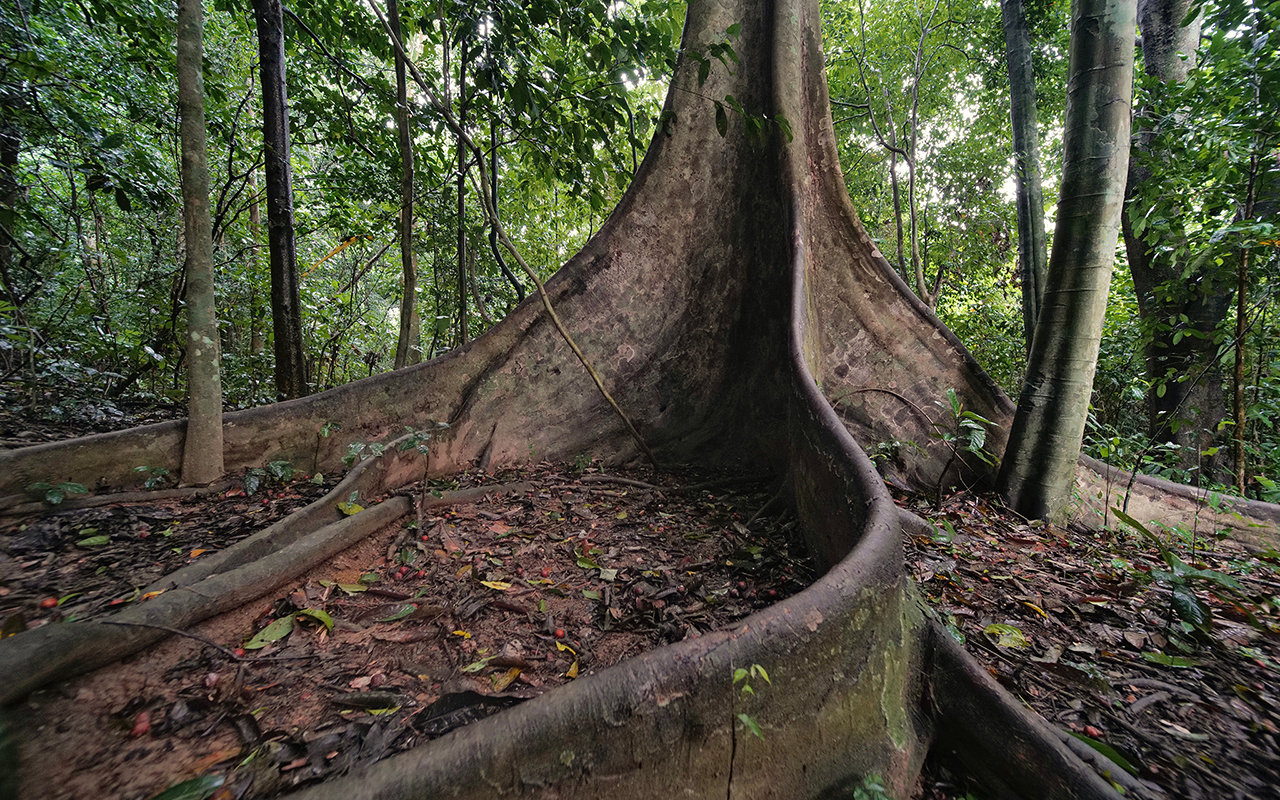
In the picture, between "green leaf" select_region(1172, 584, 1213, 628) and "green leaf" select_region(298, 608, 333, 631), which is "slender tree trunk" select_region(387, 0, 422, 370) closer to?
"green leaf" select_region(298, 608, 333, 631)

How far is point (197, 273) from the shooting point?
9.14 feet

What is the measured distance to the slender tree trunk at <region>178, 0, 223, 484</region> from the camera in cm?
263

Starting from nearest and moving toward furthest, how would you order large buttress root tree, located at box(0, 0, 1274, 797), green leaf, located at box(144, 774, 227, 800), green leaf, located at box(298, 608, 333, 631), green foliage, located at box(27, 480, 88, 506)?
green leaf, located at box(144, 774, 227, 800) → large buttress root tree, located at box(0, 0, 1274, 797) → green leaf, located at box(298, 608, 333, 631) → green foliage, located at box(27, 480, 88, 506)

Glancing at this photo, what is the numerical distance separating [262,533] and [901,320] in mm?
4197

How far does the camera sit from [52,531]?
2357 mm

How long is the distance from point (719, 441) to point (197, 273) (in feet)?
11.2

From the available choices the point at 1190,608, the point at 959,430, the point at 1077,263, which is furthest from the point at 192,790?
the point at 1077,263

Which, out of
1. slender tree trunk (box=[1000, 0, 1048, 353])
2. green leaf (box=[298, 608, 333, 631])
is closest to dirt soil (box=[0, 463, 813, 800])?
green leaf (box=[298, 608, 333, 631])

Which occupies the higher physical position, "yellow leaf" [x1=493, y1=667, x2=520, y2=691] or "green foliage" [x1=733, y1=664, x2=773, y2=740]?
"green foliage" [x1=733, y1=664, x2=773, y2=740]

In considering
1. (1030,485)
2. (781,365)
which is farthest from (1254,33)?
(781,365)

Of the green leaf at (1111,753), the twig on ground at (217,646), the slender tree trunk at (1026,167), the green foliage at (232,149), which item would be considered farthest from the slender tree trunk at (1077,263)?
the twig on ground at (217,646)

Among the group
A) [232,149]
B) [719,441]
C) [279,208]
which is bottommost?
[719,441]

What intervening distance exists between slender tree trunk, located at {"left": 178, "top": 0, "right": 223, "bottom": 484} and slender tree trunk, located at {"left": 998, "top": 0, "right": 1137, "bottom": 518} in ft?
15.6

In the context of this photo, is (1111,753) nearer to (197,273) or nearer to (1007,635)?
(1007,635)
